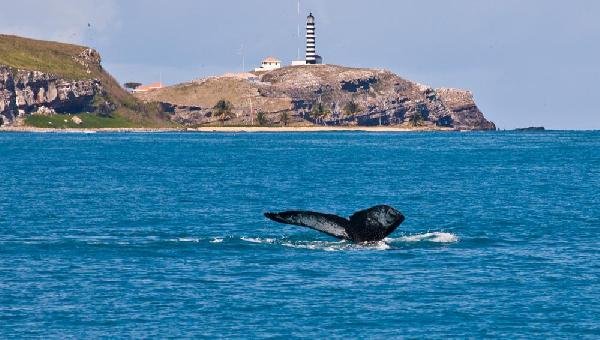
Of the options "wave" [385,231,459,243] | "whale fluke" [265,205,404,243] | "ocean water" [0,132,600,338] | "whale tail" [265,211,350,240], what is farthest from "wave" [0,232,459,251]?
"whale tail" [265,211,350,240]

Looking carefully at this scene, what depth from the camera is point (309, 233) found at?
65.0 meters

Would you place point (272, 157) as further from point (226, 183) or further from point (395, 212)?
point (395, 212)

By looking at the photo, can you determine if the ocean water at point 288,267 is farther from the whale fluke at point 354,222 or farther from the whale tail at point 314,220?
the whale tail at point 314,220

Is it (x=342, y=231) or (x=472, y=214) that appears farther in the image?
(x=472, y=214)

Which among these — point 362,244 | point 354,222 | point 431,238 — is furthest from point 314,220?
point 431,238

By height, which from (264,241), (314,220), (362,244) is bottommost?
(264,241)

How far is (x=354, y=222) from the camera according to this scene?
53.9 m

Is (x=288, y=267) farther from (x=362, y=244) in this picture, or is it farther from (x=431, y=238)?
(x=431, y=238)

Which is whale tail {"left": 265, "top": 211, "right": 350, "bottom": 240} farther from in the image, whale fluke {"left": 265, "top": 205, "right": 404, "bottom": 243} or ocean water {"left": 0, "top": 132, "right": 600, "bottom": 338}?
ocean water {"left": 0, "top": 132, "right": 600, "bottom": 338}

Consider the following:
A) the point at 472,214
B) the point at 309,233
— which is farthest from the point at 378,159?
the point at 309,233

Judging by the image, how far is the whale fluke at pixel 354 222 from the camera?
51344 mm

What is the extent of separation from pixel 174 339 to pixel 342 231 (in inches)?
670

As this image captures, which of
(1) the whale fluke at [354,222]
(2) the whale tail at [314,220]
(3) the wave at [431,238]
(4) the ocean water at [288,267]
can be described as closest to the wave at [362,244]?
(3) the wave at [431,238]

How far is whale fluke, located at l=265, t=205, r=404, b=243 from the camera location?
2021 inches
